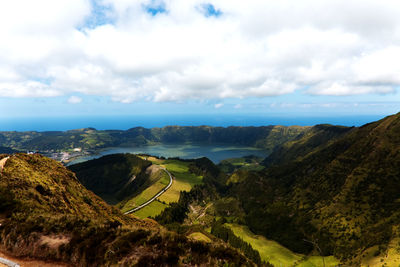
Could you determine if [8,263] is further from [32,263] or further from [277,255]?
[277,255]

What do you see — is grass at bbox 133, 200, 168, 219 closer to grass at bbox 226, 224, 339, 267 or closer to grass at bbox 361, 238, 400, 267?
grass at bbox 226, 224, 339, 267

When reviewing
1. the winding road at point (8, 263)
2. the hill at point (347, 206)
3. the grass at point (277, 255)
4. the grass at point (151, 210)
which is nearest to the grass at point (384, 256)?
the hill at point (347, 206)

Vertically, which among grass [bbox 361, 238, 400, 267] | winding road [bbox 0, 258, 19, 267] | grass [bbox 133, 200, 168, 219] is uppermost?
winding road [bbox 0, 258, 19, 267]

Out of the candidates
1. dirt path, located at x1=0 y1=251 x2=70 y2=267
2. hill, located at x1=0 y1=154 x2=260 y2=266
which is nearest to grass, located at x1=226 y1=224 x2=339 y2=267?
hill, located at x1=0 y1=154 x2=260 y2=266

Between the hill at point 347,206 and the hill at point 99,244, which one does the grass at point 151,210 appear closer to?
the hill at point 347,206

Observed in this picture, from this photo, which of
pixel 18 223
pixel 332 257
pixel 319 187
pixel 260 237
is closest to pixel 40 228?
pixel 18 223

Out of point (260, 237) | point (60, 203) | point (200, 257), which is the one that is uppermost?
point (200, 257)

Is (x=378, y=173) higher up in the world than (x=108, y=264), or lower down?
lower down

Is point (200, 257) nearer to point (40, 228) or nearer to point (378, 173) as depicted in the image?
point (40, 228)

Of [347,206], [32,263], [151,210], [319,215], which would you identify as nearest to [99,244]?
[32,263]
